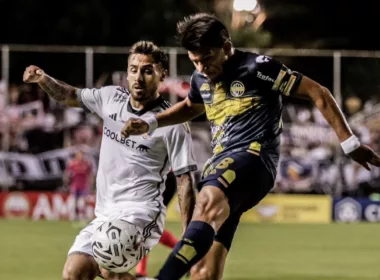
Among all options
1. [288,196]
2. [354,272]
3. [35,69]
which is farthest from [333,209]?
[35,69]

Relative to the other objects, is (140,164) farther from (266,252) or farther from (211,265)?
(266,252)

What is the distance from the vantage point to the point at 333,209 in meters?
→ 24.8

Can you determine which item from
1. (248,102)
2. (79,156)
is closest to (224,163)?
(248,102)

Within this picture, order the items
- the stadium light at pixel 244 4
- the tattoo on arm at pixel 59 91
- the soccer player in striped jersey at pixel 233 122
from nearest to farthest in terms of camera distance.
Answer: the soccer player in striped jersey at pixel 233 122 → the tattoo on arm at pixel 59 91 → the stadium light at pixel 244 4

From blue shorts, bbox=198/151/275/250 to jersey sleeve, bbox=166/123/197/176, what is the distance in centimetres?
24

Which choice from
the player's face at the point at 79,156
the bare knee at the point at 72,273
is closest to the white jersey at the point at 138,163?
the bare knee at the point at 72,273

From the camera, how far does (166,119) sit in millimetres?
7449

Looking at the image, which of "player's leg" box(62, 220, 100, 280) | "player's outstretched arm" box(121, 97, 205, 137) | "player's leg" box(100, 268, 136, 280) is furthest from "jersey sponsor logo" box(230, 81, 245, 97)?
"player's leg" box(100, 268, 136, 280)

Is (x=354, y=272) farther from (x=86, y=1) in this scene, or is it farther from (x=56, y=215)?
(x=86, y=1)

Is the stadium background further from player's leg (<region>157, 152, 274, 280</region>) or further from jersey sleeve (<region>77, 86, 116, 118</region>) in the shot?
player's leg (<region>157, 152, 274, 280</region>)

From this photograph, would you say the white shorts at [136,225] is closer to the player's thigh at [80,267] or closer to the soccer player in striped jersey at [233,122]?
the player's thigh at [80,267]

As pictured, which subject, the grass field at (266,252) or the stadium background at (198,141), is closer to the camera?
the grass field at (266,252)

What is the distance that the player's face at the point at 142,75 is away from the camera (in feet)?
25.0

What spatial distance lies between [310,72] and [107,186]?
18.2 metres
